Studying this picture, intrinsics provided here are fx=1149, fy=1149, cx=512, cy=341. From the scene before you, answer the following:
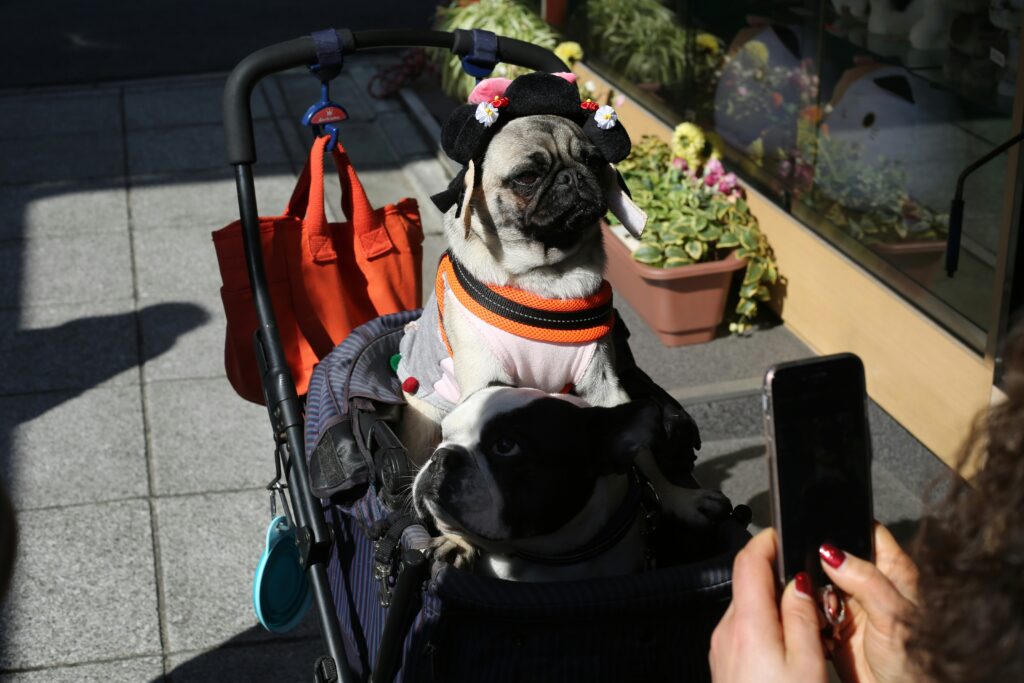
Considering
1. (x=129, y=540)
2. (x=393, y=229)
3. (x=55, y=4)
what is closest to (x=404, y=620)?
(x=393, y=229)

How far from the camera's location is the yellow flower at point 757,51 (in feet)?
18.6

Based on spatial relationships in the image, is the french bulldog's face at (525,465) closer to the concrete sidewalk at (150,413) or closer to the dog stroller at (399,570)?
the dog stroller at (399,570)

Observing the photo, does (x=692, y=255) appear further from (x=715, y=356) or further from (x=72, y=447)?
(x=72, y=447)

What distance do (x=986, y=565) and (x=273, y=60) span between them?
232cm

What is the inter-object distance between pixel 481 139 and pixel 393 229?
2.10ft

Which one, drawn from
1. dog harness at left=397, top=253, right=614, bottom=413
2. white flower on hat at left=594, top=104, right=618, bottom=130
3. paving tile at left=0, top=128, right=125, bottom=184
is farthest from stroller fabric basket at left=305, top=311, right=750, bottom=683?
paving tile at left=0, top=128, right=125, bottom=184

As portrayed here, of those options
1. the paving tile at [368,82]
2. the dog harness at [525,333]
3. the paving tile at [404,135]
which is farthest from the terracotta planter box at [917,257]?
the paving tile at [368,82]

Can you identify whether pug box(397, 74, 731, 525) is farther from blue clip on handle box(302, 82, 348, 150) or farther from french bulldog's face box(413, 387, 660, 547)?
french bulldog's face box(413, 387, 660, 547)

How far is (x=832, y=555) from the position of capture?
5.05 ft

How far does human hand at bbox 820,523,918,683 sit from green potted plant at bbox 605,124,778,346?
11.3ft

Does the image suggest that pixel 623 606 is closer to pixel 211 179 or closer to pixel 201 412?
pixel 201 412

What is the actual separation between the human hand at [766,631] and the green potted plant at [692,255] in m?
3.50

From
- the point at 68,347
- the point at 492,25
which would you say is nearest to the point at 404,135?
the point at 492,25

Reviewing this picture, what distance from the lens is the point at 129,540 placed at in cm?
404
